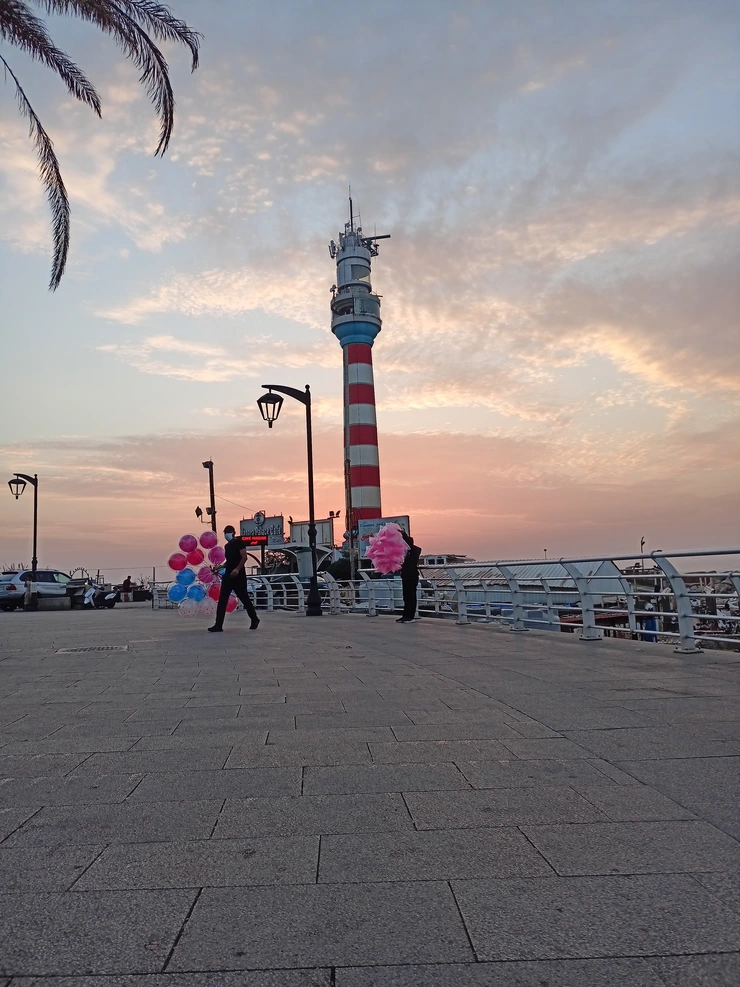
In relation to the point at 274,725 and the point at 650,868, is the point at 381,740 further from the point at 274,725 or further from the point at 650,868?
the point at 650,868

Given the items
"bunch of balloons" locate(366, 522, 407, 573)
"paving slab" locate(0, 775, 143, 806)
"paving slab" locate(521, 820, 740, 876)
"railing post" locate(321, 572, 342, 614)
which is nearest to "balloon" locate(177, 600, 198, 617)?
"bunch of balloons" locate(366, 522, 407, 573)

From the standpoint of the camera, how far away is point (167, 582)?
105ft

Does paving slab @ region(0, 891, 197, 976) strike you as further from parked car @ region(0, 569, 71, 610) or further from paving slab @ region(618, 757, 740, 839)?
parked car @ region(0, 569, 71, 610)

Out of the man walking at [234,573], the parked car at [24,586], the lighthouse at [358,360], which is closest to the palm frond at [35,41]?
the man walking at [234,573]

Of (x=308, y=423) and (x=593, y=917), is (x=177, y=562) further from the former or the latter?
(x=593, y=917)

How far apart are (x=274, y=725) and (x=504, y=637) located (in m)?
7.78

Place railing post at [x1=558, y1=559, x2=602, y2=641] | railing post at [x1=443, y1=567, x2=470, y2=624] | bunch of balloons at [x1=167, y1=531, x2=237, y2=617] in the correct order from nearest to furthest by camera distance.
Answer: railing post at [x1=558, y1=559, x2=602, y2=641] < railing post at [x1=443, y1=567, x2=470, y2=624] < bunch of balloons at [x1=167, y1=531, x2=237, y2=617]

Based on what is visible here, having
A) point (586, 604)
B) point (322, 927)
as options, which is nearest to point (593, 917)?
point (322, 927)

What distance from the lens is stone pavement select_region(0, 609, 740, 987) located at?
2592mm

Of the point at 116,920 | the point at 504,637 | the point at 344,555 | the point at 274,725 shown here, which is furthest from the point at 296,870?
the point at 344,555

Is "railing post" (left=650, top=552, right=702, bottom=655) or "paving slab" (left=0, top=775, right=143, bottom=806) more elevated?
"railing post" (left=650, top=552, right=702, bottom=655)

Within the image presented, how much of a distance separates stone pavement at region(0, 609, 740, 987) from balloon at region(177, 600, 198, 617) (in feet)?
39.0

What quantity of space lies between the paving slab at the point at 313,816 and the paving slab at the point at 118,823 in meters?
0.11

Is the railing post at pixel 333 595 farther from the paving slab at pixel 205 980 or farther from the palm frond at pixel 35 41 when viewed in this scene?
the paving slab at pixel 205 980
